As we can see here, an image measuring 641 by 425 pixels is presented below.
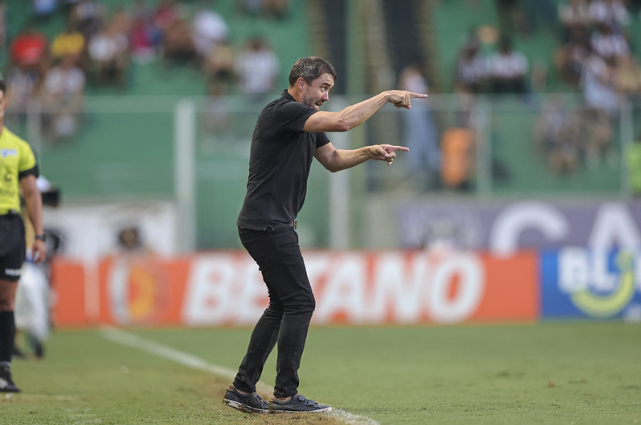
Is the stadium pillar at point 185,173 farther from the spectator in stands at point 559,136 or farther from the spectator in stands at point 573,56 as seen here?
the spectator in stands at point 573,56

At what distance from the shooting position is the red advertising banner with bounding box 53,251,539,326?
59.3ft

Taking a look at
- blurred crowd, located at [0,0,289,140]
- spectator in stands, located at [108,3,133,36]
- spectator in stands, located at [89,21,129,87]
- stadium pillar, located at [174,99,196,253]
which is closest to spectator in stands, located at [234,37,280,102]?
blurred crowd, located at [0,0,289,140]

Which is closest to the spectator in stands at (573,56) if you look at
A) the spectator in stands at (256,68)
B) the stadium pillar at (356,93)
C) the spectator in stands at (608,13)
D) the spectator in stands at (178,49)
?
the spectator in stands at (608,13)

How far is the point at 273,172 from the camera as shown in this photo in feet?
23.3

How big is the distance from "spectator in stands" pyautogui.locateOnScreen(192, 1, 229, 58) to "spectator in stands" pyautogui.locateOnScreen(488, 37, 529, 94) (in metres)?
6.12

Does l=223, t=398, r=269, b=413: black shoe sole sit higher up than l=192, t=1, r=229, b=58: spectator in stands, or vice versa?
l=192, t=1, r=229, b=58: spectator in stands

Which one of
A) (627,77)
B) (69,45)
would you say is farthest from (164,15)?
(627,77)

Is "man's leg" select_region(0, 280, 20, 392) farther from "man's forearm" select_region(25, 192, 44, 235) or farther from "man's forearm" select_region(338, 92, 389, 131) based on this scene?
"man's forearm" select_region(338, 92, 389, 131)

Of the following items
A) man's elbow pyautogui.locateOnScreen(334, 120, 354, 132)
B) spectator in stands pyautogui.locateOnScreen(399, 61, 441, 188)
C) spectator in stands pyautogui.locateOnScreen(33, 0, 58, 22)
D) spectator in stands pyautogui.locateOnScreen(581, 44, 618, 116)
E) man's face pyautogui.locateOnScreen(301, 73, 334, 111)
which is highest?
spectator in stands pyautogui.locateOnScreen(33, 0, 58, 22)

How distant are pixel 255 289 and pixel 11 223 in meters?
9.52

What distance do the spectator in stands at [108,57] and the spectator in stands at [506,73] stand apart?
26.2ft

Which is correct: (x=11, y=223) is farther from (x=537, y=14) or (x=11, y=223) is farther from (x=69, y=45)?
(x=537, y=14)

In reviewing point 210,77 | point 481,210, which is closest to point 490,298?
point 481,210

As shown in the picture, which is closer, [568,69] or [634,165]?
[634,165]
